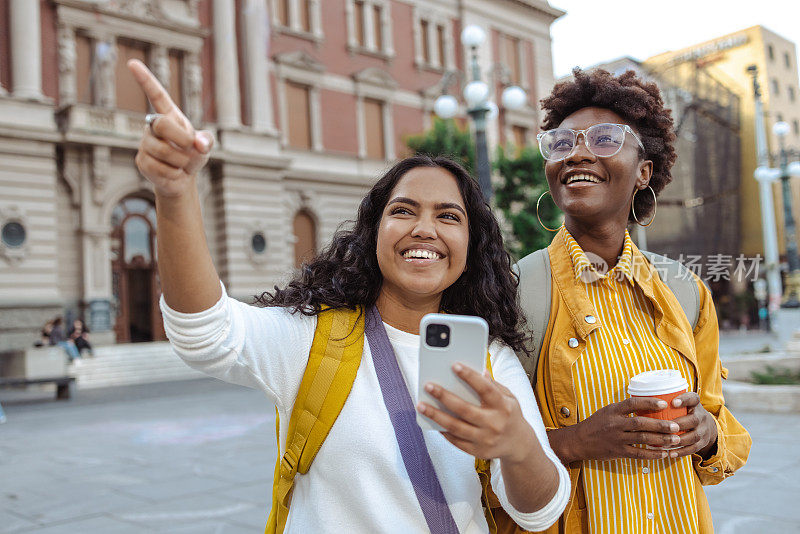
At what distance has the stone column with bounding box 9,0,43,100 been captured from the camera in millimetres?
18531

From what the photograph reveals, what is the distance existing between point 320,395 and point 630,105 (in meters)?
1.39

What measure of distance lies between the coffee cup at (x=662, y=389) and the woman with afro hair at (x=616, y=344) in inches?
0.4

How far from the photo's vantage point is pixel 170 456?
7734 mm

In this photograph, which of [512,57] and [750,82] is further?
[750,82]

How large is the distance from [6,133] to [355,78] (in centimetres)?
1198

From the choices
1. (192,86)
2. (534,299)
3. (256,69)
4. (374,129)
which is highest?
(256,69)

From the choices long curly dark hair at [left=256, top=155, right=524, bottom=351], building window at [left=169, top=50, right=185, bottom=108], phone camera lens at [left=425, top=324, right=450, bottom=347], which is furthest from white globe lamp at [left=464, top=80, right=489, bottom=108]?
building window at [left=169, top=50, right=185, bottom=108]

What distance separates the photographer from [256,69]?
22.8 metres

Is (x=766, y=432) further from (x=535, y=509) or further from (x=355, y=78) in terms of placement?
(x=355, y=78)

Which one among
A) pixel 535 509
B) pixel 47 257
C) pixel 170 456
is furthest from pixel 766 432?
pixel 47 257

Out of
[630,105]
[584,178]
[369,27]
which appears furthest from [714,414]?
[369,27]

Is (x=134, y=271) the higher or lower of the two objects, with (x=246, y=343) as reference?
higher

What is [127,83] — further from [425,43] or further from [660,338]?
[660,338]

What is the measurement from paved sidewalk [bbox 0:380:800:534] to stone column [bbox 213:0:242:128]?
1264cm
